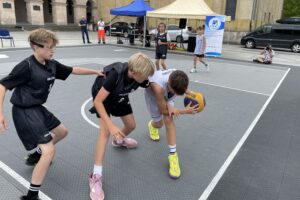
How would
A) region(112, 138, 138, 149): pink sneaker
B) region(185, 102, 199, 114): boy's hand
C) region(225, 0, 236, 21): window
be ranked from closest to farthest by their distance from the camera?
region(185, 102, 199, 114): boy's hand
region(112, 138, 138, 149): pink sneaker
region(225, 0, 236, 21): window

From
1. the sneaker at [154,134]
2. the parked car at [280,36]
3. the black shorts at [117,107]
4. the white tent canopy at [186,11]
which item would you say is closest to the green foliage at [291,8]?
the parked car at [280,36]

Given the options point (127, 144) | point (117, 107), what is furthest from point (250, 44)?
point (117, 107)

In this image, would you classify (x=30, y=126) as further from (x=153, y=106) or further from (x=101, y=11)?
(x=101, y=11)

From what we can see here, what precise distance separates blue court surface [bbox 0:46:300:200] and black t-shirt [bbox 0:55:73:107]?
40.1 inches

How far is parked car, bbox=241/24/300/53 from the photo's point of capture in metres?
21.1

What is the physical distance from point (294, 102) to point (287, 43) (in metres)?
16.5

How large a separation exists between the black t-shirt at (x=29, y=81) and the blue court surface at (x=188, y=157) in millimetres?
1018

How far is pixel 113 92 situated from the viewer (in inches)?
112

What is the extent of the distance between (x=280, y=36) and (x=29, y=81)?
22.6m

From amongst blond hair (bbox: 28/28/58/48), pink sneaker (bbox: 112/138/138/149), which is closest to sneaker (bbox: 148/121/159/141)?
pink sneaker (bbox: 112/138/138/149)

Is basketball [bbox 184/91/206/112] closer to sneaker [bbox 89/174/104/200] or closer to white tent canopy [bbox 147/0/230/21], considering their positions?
sneaker [bbox 89/174/104/200]

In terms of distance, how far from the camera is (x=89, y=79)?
8.36 metres

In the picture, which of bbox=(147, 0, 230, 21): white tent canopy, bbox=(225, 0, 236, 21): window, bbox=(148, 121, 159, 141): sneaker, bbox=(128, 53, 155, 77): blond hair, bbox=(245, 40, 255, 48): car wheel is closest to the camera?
bbox=(128, 53, 155, 77): blond hair

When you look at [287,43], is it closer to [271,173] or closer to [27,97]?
[271,173]
